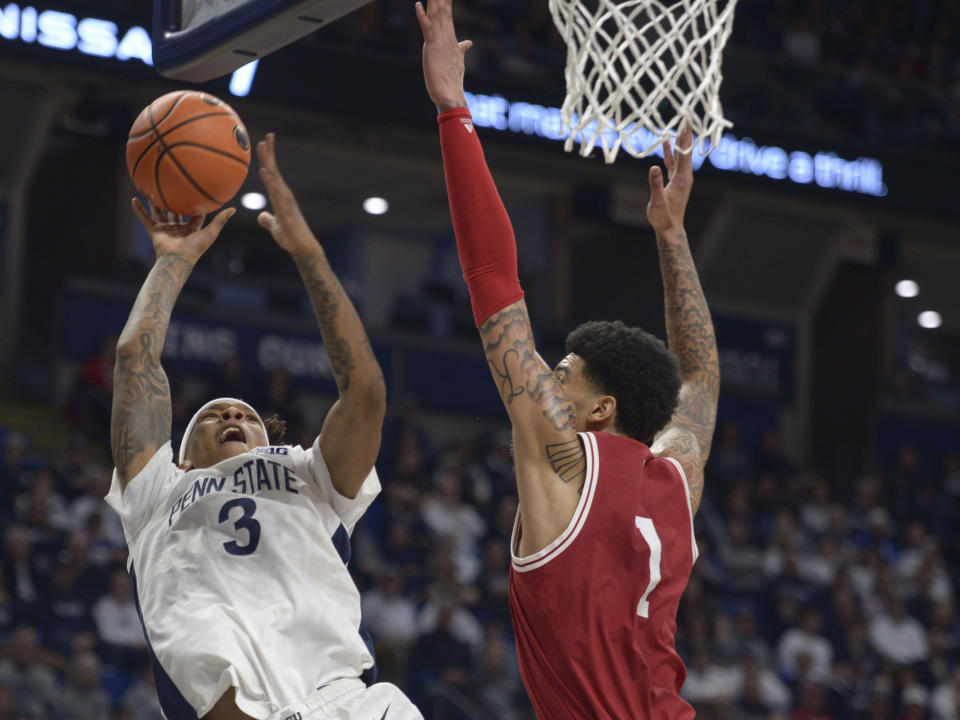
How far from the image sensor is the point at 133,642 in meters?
9.03

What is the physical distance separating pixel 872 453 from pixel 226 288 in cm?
770

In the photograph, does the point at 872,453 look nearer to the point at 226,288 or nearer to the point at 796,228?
the point at 796,228

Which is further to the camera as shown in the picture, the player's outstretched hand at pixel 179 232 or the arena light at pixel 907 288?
the arena light at pixel 907 288

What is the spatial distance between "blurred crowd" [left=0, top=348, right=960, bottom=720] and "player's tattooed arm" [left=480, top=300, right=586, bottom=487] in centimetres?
604

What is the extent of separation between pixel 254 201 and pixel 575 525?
1406 centimetres

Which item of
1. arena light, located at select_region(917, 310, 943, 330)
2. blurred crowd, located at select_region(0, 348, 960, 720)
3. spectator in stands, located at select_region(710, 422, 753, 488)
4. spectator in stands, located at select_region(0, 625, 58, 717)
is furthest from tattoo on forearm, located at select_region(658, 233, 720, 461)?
arena light, located at select_region(917, 310, 943, 330)

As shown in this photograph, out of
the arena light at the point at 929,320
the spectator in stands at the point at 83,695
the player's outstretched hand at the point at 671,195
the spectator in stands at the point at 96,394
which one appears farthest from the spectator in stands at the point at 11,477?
the arena light at the point at 929,320

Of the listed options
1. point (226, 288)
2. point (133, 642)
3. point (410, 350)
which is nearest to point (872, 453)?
point (410, 350)

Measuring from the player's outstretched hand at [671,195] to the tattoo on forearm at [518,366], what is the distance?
834 millimetres

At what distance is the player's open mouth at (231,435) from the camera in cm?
379

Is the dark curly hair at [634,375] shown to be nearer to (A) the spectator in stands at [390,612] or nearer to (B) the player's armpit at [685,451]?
(B) the player's armpit at [685,451]

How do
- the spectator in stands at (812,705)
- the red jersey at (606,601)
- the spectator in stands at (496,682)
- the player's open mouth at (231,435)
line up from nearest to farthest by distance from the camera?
the red jersey at (606,601) < the player's open mouth at (231,435) < the spectator in stands at (496,682) < the spectator in stands at (812,705)

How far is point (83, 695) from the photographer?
8352mm

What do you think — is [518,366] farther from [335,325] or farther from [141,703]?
[141,703]
